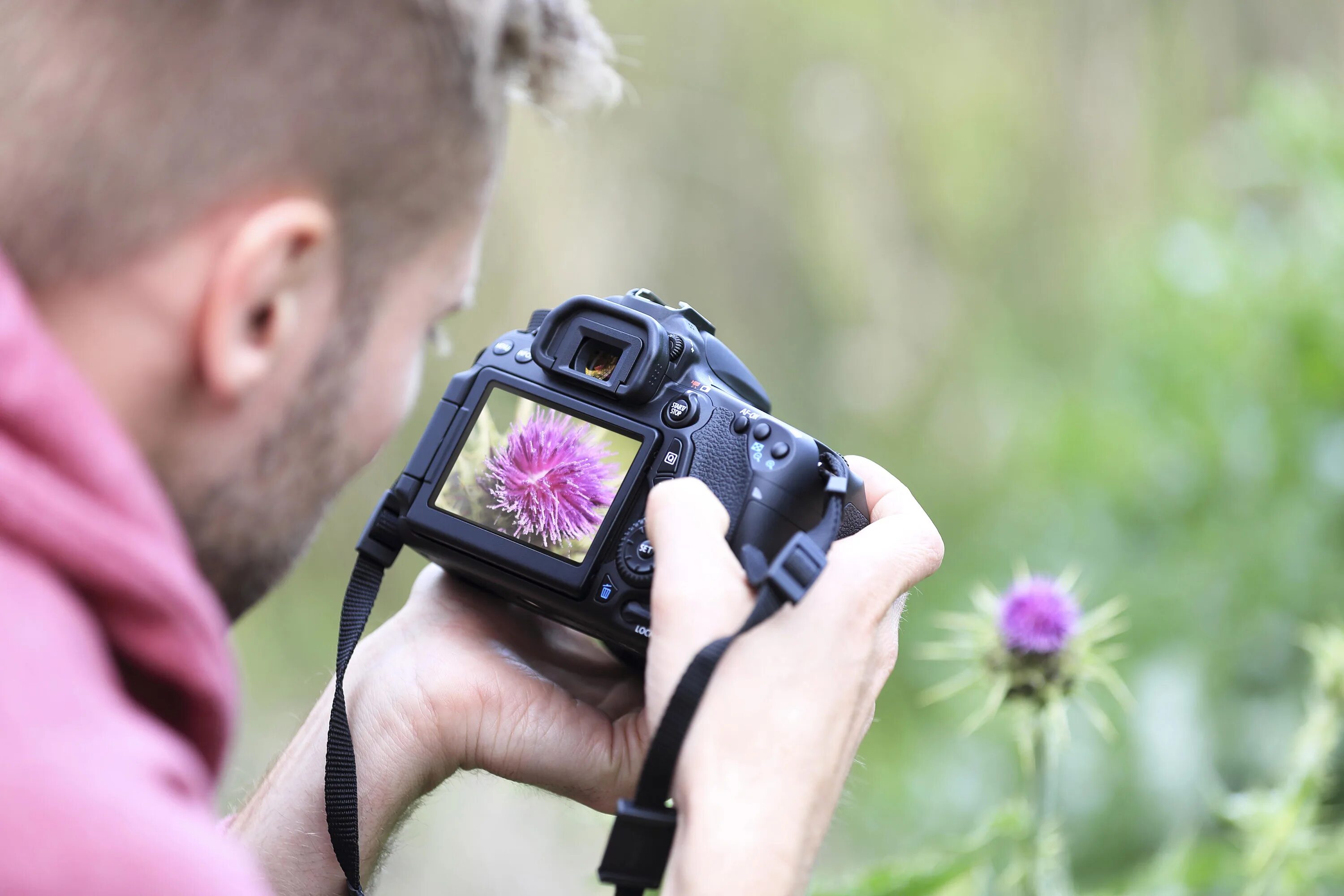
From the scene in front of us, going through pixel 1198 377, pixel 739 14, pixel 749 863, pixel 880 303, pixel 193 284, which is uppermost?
pixel 739 14

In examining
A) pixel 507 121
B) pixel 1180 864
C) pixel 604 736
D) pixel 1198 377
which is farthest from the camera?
pixel 1198 377

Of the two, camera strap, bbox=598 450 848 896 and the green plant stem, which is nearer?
camera strap, bbox=598 450 848 896

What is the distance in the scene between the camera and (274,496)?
0.51 meters

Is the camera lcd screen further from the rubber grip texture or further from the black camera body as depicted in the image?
the rubber grip texture

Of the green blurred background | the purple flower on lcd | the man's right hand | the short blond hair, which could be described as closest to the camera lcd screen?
the purple flower on lcd

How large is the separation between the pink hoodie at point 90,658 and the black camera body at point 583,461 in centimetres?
30

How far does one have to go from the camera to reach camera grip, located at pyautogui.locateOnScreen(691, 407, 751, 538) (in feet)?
2.27

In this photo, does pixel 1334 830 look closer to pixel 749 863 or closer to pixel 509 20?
pixel 749 863

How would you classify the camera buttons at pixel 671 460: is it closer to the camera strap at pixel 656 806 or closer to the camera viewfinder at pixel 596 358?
the camera viewfinder at pixel 596 358

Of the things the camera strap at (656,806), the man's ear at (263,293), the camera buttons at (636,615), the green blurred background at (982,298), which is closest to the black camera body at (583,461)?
the camera buttons at (636,615)

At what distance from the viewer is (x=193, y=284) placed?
1.49 feet

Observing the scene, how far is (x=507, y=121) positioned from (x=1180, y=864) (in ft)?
2.63

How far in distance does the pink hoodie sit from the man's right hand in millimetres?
219

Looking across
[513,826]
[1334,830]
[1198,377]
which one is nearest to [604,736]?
[1334,830]
